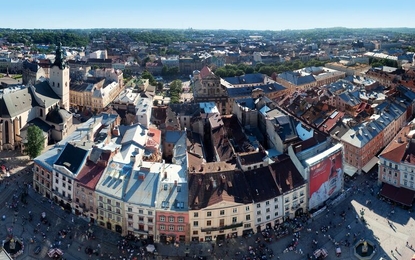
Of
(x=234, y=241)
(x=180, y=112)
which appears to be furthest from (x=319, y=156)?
(x=180, y=112)

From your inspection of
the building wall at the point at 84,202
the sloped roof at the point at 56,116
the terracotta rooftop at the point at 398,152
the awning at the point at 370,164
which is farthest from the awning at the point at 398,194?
the sloped roof at the point at 56,116

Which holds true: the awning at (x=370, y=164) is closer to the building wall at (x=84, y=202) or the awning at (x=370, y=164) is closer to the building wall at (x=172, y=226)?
the building wall at (x=172, y=226)

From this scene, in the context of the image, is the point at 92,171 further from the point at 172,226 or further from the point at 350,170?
the point at 350,170

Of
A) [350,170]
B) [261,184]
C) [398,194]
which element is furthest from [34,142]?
[398,194]

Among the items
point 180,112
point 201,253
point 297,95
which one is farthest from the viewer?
point 297,95

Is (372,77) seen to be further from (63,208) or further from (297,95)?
(63,208)
